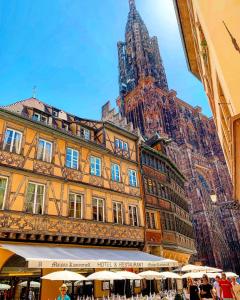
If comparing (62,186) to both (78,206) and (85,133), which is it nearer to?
(78,206)

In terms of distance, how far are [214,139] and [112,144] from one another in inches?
2092

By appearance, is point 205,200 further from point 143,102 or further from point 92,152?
point 92,152

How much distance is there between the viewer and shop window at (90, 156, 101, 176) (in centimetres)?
1611

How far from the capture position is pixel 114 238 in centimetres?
1520

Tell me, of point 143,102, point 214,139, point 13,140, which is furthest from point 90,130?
point 214,139

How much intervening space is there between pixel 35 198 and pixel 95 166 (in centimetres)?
472

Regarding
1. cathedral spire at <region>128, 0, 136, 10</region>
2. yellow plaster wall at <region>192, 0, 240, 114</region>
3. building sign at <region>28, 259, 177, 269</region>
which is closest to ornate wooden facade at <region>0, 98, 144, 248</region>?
building sign at <region>28, 259, 177, 269</region>

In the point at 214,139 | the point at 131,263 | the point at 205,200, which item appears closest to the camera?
the point at 131,263

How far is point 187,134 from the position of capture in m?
56.4

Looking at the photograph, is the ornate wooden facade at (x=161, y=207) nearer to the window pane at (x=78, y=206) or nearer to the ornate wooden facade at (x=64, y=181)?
the ornate wooden facade at (x=64, y=181)

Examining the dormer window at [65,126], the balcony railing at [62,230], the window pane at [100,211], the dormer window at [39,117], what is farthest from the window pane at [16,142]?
the window pane at [100,211]

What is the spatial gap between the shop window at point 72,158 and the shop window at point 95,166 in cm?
112

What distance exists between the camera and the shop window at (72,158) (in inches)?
591

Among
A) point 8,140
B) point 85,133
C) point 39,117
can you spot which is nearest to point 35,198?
point 8,140
